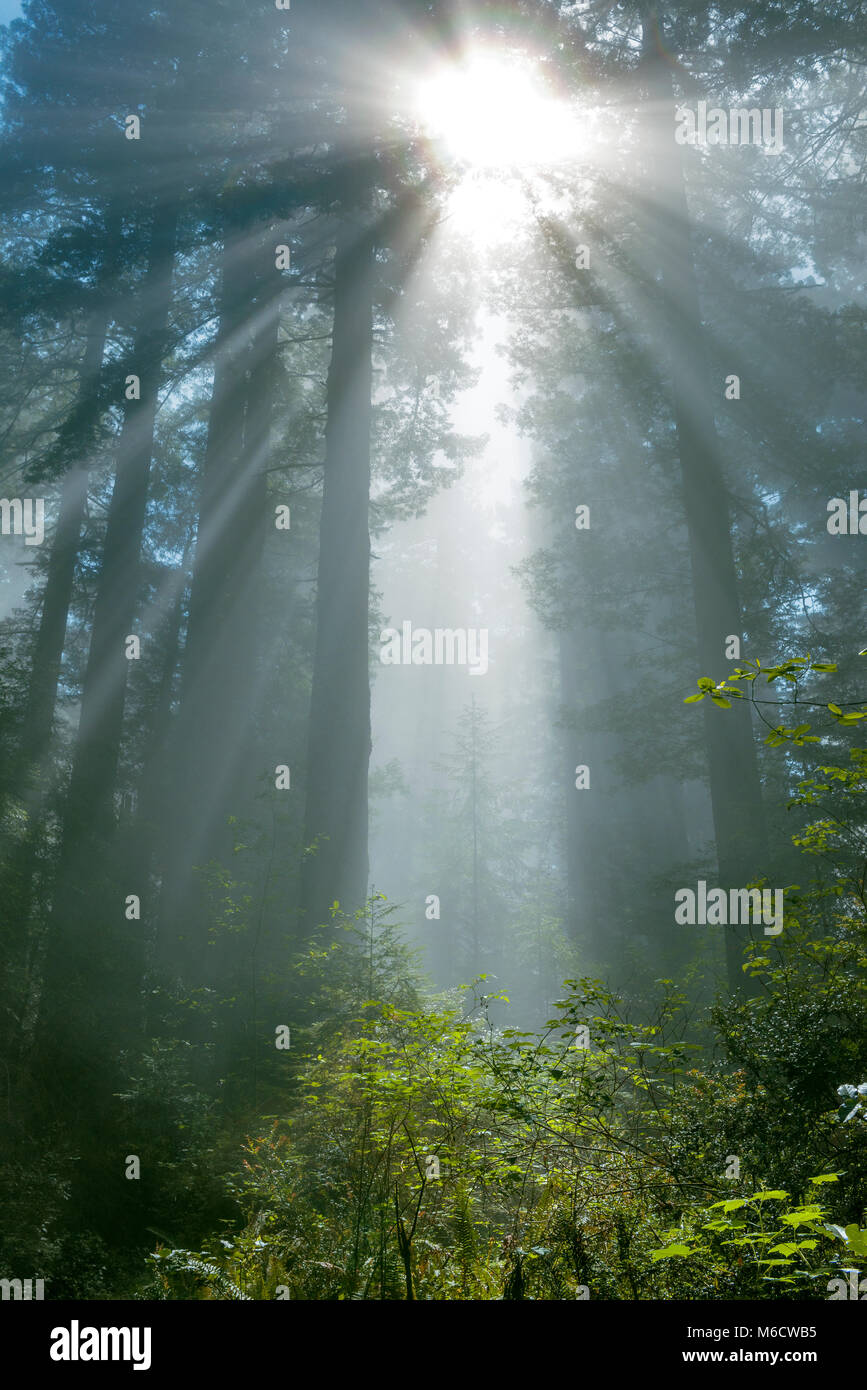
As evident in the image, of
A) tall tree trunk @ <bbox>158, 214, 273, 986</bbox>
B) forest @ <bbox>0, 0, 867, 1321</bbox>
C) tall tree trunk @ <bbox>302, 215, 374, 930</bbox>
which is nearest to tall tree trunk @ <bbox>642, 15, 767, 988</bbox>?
forest @ <bbox>0, 0, 867, 1321</bbox>

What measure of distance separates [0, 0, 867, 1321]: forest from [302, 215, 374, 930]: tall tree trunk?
81 millimetres

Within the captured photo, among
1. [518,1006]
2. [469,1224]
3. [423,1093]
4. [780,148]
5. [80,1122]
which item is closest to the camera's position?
[469,1224]

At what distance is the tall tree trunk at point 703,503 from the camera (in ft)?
36.5

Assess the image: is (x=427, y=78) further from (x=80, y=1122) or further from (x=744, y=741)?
(x=80, y=1122)

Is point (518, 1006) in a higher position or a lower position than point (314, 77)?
lower

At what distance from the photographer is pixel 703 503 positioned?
12453 millimetres

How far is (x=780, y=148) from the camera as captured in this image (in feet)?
63.1

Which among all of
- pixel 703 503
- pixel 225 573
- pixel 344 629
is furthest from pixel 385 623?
pixel 703 503

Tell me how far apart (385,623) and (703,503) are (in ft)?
A: 41.0

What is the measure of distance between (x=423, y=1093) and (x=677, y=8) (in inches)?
552

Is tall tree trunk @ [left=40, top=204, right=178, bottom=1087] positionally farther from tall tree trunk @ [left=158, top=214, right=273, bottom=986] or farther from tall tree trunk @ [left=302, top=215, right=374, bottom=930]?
tall tree trunk @ [left=302, top=215, right=374, bottom=930]

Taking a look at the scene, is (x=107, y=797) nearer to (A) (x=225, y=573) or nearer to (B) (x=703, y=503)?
(A) (x=225, y=573)

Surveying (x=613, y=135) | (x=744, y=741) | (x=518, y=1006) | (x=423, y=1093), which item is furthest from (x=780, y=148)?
(x=518, y=1006)

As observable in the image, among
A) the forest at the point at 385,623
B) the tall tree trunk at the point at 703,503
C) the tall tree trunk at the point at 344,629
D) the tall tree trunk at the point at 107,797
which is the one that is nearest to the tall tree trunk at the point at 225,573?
the forest at the point at 385,623
